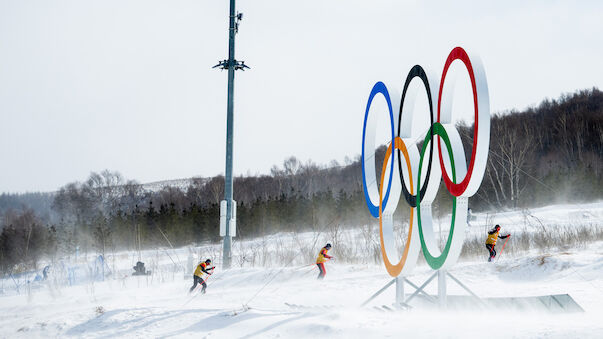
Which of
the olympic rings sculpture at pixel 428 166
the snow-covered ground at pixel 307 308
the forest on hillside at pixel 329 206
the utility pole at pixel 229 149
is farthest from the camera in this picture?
the forest on hillside at pixel 329 206

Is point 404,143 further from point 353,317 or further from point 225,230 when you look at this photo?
point 225,230

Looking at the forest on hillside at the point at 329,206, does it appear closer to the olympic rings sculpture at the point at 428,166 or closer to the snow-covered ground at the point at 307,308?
the snow-covered ground at the point at 307,308

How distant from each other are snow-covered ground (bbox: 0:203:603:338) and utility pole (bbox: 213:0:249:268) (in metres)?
1.24

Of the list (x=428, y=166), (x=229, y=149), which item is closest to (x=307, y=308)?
(x=428, y=166)

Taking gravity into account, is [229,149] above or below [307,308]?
above

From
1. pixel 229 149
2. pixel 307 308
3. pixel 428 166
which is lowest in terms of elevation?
pixel 307 308

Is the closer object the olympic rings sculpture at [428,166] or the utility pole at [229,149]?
the olympic rings sculpture at [428,166]

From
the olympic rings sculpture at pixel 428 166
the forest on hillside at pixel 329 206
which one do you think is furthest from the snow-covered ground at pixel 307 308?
the forest on hillside at pixel 329 206

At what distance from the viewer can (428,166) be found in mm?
8195

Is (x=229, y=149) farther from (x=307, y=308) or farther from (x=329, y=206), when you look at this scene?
(x=329, y=206)

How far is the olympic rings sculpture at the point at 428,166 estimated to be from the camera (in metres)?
7.01

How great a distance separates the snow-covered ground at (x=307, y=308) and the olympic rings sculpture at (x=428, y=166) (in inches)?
46.7

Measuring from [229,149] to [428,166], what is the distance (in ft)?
32.6

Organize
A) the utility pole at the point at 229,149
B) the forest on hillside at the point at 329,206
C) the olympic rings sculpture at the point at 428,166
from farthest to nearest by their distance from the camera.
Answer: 1. the forest on hillside at the point at 329,206
2. the utility pole at the point at 229,149
3. the olympic rings sculpture at the point at 428,166
